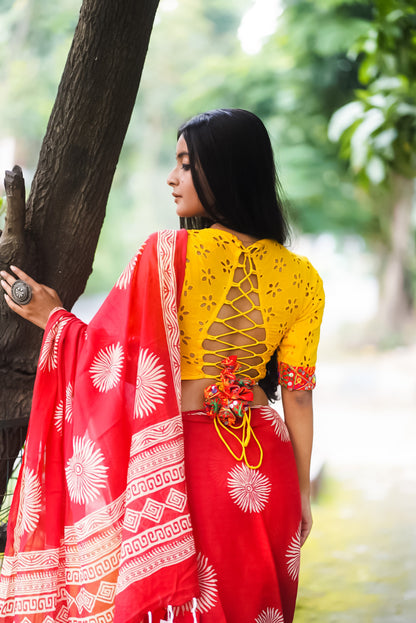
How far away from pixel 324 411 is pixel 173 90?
666cm

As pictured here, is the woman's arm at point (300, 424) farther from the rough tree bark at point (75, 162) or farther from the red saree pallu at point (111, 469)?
the rough tree bark at point (75, 162)

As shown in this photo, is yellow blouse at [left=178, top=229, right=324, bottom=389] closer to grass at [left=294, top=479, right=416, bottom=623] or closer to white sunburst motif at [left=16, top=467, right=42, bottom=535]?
white sunburst motif at [left=16, top=467, right=42, bottom=535]

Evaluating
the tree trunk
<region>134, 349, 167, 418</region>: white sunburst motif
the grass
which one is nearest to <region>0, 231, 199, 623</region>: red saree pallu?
<region>134, 349, 167, 418</region>: white sunburst motif

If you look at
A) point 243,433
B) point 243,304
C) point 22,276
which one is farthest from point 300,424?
point 22,276

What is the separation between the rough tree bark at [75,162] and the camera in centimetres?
166

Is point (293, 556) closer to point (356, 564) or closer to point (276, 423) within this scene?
point (276, 423)

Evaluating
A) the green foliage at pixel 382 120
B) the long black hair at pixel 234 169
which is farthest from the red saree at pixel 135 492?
the green foliage at pixel 382 120

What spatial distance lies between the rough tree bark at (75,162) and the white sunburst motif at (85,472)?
1.49 ft

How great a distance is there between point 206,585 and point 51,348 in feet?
1.65

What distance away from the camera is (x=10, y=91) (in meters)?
10.5

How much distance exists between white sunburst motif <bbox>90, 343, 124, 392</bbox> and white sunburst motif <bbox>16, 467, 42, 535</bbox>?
21 cm

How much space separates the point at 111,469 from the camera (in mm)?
1210

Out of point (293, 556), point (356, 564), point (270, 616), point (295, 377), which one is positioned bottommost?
point (270, 616)

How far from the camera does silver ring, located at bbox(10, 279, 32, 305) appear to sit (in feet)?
4.55
